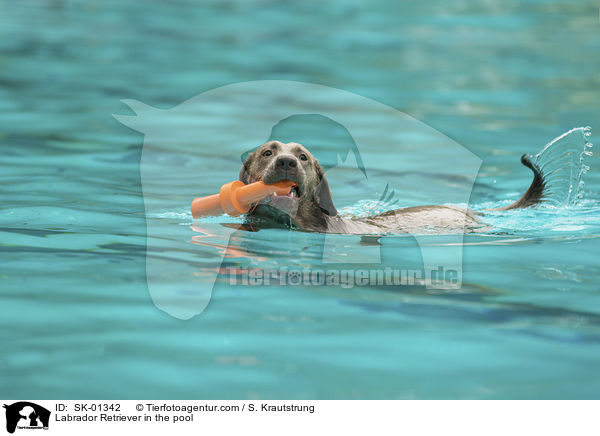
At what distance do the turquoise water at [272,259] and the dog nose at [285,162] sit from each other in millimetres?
461

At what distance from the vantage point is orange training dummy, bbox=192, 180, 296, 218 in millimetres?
5863

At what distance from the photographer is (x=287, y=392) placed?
3271 millimetres

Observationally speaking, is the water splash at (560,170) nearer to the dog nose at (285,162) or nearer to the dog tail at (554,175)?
the dog tail at (554,175)

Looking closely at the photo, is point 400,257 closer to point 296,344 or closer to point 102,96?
point 296,344

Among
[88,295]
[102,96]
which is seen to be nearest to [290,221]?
[88,295]

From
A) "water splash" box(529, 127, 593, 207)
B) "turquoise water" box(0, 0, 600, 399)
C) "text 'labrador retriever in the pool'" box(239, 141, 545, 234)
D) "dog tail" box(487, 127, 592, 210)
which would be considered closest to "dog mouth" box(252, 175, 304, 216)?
"text 'labrador retriever in the pool'" box(239, 141, 545, 234)

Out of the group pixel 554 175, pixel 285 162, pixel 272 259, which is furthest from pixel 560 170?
pixel 272 259

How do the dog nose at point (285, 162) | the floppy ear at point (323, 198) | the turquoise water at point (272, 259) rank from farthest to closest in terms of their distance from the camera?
1. the floppy ear at point (323, 198)
2. the dog nose at point (285, 162)
3. the turquoise water at point (272, 259)

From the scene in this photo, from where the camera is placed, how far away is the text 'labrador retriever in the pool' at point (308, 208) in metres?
5.92

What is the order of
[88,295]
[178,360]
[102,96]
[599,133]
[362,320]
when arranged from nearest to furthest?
[178,360] < [362,320] < [88,295] < [599,133] < [102,96]

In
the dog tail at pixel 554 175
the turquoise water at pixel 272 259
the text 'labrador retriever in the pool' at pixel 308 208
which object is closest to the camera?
the turquoise water at pixel 272 259

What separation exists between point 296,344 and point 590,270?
2202 millimetres

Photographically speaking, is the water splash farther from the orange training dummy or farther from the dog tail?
the orange training dummy

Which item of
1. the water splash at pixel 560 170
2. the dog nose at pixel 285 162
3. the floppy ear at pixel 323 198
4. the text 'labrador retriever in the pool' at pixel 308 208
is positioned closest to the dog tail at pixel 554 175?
the water splash at pixel 560 170
